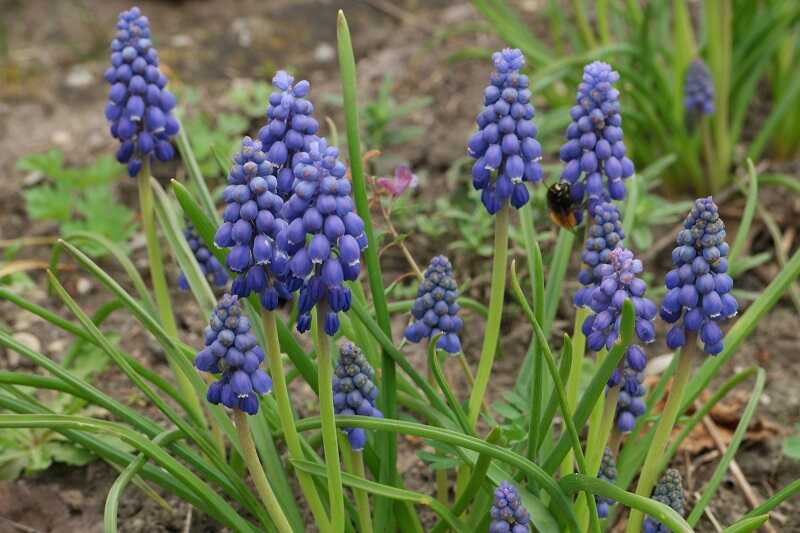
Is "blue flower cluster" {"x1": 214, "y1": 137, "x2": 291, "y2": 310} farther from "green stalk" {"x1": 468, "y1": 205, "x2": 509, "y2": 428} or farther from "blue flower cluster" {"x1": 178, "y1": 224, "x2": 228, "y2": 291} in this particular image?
"blue flower cluster" {"x1": 178, "y1": 224, "x2": 228, "y2": 291}

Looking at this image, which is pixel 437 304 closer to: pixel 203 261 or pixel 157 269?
pixel 203 261

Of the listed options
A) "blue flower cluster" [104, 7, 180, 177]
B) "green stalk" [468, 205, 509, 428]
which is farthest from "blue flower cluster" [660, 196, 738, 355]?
Result: "blue flower cluster" [104, 7, 180, 177]

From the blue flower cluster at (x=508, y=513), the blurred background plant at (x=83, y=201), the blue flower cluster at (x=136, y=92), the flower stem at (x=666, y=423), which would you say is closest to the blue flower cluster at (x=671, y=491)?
the flower stem at (x=666, y=423)

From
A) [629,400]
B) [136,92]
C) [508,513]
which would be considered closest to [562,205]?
[629,400]

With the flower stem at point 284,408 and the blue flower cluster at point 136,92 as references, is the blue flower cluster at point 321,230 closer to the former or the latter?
the flower stem at point 284,408

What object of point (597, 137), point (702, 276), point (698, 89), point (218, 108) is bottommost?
point (702, 276)
